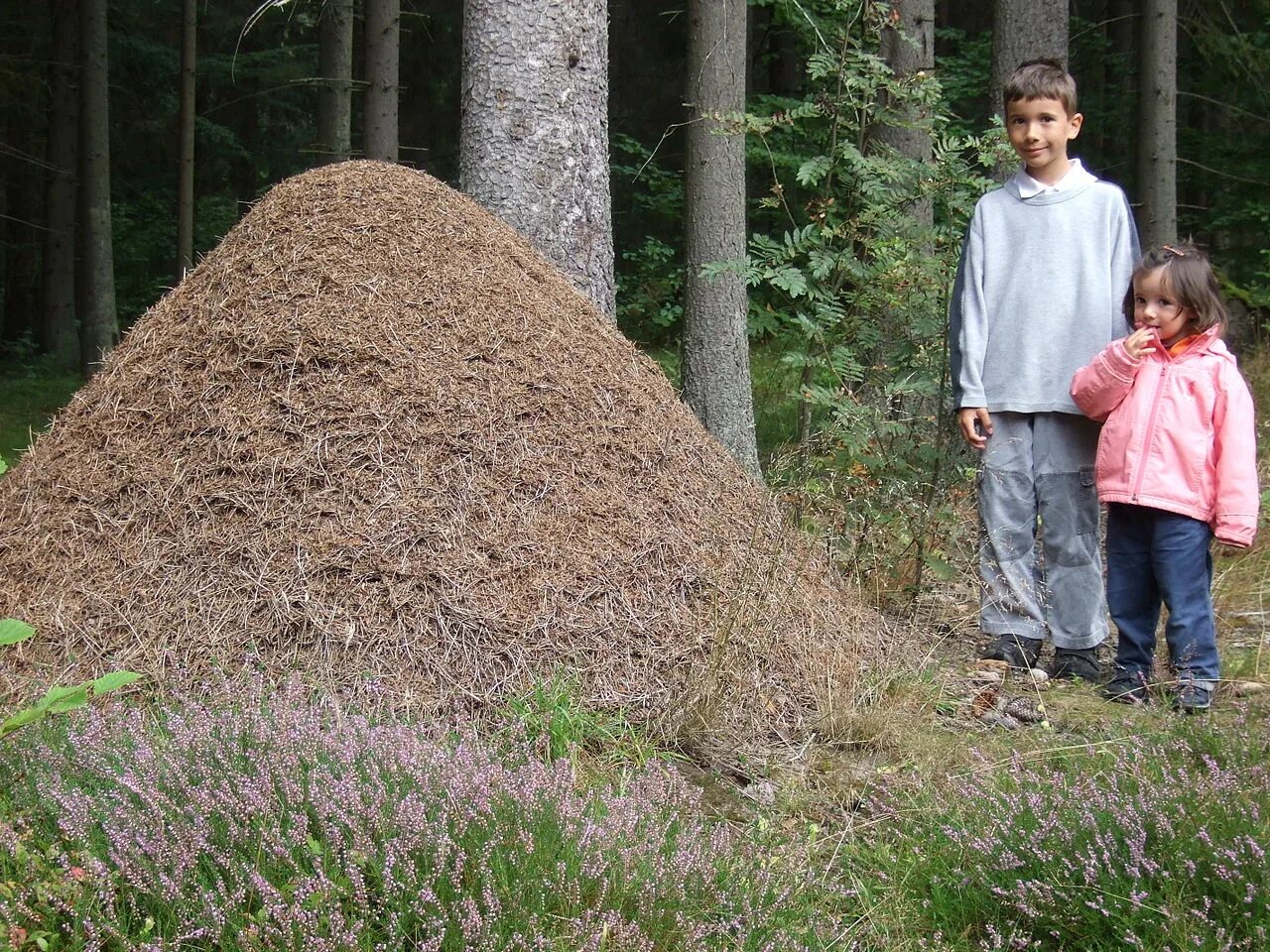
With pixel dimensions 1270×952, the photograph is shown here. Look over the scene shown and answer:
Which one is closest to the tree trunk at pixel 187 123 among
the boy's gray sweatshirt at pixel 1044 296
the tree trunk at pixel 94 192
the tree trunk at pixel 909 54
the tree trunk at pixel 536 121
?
the tree trunk at pixel 94 192

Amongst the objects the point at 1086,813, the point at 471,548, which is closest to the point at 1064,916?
the point at 1086,813

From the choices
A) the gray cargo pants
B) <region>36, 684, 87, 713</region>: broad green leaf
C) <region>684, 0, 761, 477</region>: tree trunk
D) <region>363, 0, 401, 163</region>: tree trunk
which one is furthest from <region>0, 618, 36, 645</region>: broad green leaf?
<region>363, 0, 401, 163</region>: tree trunk

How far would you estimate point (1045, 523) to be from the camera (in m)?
4.26

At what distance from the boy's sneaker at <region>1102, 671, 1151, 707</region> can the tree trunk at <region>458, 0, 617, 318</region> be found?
8.87 feet

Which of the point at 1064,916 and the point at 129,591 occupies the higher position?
the point at 129,591

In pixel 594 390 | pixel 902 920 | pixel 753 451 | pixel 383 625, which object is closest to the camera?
pixel 902 920

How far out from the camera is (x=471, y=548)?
12.1 feet

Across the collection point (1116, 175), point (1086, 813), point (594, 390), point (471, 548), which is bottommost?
point (1086, 813)

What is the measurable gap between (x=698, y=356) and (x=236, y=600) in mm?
4550

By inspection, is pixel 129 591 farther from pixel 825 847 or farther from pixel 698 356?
pixel 698 356

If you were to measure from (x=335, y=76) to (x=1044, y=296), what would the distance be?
8470mm

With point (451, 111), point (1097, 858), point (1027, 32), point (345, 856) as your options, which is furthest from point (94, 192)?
point (1097, 858)

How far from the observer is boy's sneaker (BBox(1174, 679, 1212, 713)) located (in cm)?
369

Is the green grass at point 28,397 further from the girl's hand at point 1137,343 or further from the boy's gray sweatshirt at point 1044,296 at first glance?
the girl's hand at point 1137,343
